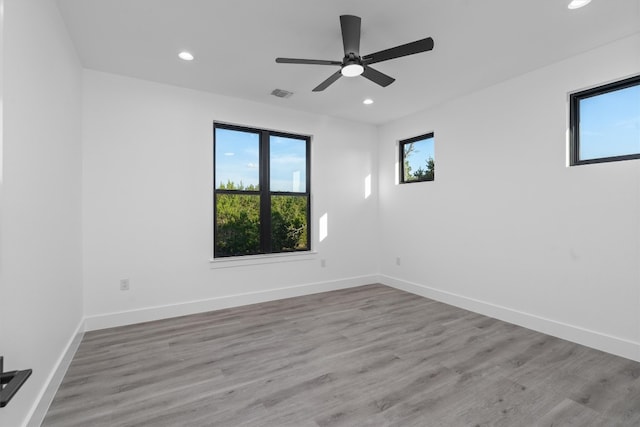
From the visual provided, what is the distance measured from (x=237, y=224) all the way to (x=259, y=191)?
54 cm

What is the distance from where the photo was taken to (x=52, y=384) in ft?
6.82

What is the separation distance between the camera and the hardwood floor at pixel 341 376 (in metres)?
1.86

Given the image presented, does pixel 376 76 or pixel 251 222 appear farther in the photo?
pixel 251 222

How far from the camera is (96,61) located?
9.82 ft

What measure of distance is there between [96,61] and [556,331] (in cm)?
518

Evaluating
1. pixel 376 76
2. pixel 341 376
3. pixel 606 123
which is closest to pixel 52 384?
pixel 341 376

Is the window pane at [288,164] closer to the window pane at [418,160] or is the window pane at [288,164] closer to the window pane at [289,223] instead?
the window pane at [289,223]

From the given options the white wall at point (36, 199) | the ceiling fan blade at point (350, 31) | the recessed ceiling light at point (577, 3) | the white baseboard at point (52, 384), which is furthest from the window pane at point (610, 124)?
the white baseboard at point (52, 384)

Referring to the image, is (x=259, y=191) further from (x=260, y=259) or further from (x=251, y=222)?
(x=260, y=259)

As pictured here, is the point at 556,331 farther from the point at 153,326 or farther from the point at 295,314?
the point at 153,326

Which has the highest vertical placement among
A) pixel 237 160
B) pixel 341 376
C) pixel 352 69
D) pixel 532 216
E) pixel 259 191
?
pixel 352 69

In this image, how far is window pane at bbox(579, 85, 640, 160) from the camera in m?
2.64

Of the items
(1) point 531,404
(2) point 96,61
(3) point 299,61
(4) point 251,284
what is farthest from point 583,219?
(2) point 96,61

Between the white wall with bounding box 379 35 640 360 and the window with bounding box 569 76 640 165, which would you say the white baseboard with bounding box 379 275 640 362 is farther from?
the window with bounding box 569 76 640 165
